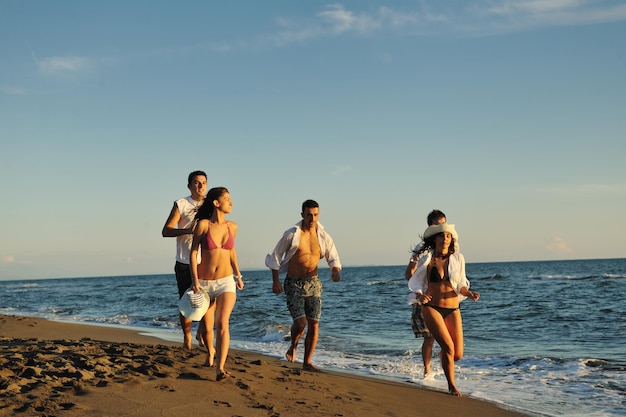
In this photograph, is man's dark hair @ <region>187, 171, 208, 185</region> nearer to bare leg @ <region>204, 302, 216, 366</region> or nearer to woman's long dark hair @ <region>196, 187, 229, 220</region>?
woman's long dark hair @ <region>196, 187, 229, 220</region>

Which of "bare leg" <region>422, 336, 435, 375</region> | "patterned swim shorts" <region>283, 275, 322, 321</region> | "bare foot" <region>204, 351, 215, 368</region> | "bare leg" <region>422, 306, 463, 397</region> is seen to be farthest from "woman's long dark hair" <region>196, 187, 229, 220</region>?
"bare leg" <region>422, 336, 435, 375</region>

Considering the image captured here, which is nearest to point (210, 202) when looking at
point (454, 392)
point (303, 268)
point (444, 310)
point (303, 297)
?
point (303, 268)

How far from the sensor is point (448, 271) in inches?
251

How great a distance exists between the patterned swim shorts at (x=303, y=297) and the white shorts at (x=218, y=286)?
5.75ft

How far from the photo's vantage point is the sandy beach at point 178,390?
4488 mm

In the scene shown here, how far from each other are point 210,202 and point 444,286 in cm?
258

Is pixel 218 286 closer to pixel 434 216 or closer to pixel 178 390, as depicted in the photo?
pixel 178 390

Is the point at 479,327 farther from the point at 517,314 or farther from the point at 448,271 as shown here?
the point at 448,271

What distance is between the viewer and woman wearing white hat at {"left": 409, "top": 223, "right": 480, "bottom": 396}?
6340 millimetres

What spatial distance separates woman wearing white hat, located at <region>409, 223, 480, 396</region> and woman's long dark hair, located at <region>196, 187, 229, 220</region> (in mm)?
2239

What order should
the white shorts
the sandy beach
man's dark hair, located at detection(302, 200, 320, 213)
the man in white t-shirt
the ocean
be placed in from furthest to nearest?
man's dark hair, located at detection(302, 200, 320, 213)
the ocean
the man in white t-shirt
the white shorts
the sandy beach

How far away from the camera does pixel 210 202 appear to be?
18.8ft

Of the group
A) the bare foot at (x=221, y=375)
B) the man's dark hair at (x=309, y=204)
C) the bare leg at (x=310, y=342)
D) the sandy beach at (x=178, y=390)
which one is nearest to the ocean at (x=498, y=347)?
the sandy beach at (x=178, y=390)

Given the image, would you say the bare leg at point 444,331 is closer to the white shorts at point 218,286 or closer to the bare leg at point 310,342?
the bare leg at point 310,342
